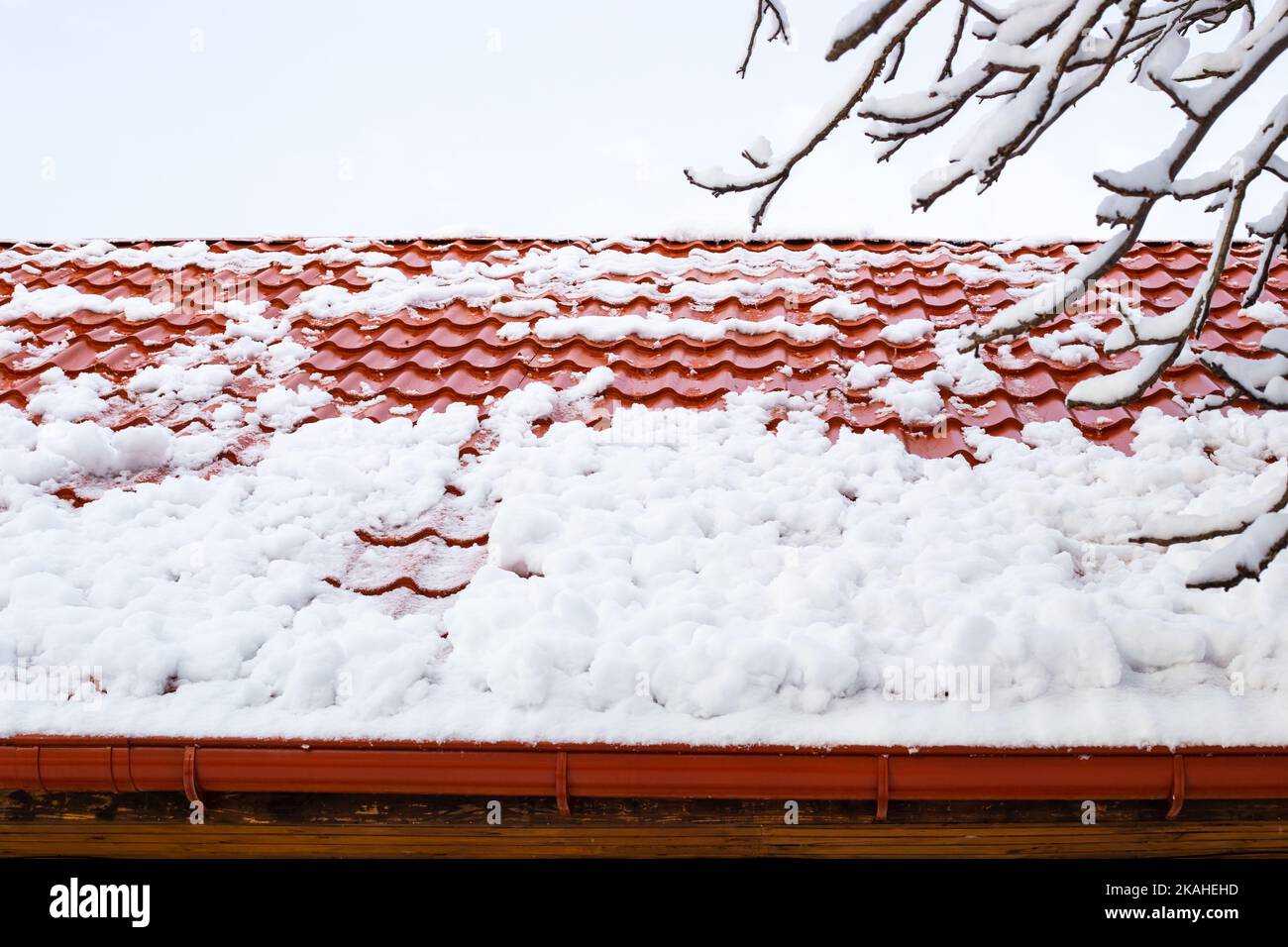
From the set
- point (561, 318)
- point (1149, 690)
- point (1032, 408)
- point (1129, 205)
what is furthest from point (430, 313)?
point (1149, 690)

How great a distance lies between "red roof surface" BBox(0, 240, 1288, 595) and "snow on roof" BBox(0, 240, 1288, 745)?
0.8 inches

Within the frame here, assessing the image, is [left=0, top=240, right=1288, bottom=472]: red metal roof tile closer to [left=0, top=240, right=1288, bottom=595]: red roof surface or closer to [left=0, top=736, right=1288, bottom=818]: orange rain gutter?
[left=0, top=240, right=1288, bottom=595]: red roof surface

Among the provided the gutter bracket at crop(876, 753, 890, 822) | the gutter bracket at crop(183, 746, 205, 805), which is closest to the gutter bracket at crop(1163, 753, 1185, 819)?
the gutter bracket at crop(876, 753, 890, 822)

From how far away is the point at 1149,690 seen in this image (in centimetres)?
189

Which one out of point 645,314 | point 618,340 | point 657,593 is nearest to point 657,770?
point 657,593

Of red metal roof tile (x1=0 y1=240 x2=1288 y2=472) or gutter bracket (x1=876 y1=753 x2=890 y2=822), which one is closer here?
gutter bracket (x1=876 y1=753 x2=890 y2=822)

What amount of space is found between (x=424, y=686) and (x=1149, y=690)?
1694mm

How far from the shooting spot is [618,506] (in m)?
2.56

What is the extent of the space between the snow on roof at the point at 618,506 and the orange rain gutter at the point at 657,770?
0.05 meters

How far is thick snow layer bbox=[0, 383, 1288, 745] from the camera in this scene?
6.12 feet

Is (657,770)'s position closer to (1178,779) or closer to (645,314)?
(1178,779)

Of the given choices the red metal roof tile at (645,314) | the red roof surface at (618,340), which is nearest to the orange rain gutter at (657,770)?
the red roof surface at (618,340)

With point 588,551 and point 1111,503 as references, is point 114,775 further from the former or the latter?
point 1111,503

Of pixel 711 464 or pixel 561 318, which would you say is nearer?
pixel 711 464
